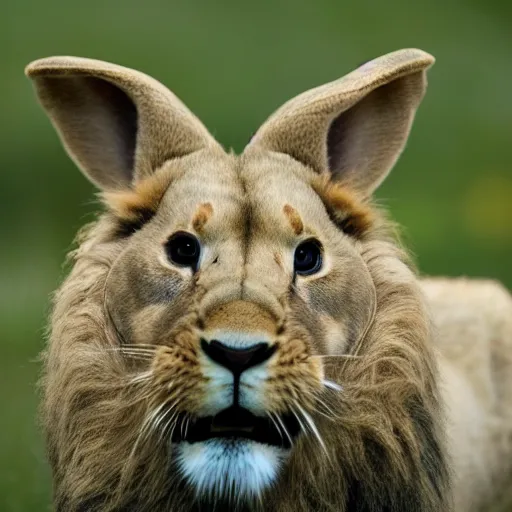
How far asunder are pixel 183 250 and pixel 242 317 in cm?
60

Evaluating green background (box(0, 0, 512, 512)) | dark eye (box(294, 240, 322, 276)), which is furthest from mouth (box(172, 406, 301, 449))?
green background (box(0, 0, 512, 512))

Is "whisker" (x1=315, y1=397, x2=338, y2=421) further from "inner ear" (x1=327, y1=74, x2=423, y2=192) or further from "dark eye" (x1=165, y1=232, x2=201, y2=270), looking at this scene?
"inner ear" (x1=327, y1=74, x2=423, y2=192)

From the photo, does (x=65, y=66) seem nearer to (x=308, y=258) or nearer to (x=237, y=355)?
(x=308, y=258)

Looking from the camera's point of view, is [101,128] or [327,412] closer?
[327,412]

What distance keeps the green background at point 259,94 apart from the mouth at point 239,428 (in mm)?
4911

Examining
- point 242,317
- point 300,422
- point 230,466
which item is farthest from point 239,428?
point 242,317

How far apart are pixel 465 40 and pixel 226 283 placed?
14.3 metres

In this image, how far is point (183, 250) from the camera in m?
6.24

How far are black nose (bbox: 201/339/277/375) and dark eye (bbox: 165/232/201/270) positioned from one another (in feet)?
1.87

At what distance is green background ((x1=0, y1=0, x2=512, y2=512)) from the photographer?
1385 cm

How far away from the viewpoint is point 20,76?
16.5 m

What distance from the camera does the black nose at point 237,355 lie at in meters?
5.61

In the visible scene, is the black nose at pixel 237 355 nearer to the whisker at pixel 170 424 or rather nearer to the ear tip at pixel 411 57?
the whisker at pixel 170 424

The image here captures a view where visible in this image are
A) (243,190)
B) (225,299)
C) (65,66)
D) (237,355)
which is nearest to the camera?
(237,355)
